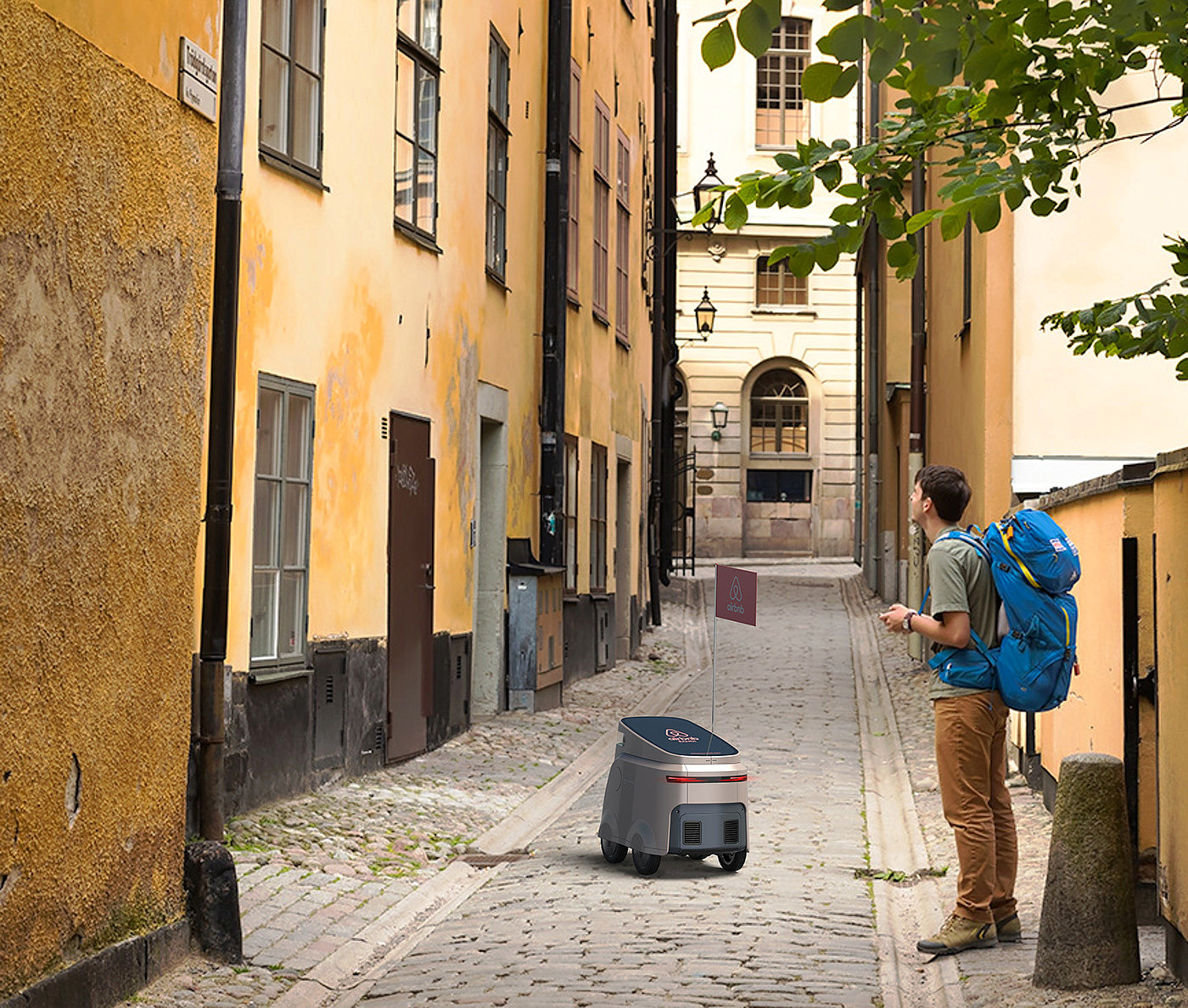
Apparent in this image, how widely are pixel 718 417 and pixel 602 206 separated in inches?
890

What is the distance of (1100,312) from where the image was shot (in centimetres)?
671

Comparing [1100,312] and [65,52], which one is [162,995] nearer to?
[65,52]

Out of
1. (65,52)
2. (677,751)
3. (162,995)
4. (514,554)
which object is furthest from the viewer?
(514,554)

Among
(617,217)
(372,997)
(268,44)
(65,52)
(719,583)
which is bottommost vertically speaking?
(372,997)

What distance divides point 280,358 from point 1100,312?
495 cm

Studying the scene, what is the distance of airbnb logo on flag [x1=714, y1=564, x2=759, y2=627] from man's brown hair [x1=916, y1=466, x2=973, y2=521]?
3196 mm

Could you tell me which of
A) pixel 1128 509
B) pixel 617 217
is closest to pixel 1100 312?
pixel 1128 509

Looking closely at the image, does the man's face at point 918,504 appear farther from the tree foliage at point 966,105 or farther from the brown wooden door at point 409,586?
the brown wooden door at point 409,586

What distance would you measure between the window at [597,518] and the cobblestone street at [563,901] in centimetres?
573

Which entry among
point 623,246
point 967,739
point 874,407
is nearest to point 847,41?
point 967,739

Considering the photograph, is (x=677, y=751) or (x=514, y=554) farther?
(x=514, y=554)

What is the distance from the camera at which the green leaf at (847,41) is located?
4145 mm

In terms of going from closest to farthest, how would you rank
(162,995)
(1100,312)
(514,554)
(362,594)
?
(162,995) → (1100,312) → (362,594) → (514,554)

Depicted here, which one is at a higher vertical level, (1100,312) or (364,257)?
(364,257)
